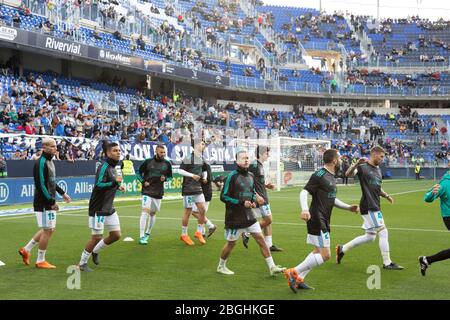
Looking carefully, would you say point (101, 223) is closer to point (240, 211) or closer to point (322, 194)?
point (240, 211)

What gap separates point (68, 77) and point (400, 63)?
3915cm

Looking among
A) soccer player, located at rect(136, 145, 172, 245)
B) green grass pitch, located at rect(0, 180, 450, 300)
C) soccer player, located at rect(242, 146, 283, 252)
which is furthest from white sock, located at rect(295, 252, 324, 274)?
soccer player, located at rect(136, 145, 172, 245)

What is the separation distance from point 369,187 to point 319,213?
265 centimetres

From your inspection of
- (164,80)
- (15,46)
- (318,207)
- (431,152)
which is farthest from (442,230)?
(431,152)

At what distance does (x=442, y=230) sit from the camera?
17.6 m

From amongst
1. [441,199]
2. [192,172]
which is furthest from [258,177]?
[441,199]

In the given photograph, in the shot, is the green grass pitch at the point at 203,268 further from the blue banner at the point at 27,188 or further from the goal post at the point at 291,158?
the goal post at the point at 291,158

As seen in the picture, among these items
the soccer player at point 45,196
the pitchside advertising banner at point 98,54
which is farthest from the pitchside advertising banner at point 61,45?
the soccer player at point 45,196

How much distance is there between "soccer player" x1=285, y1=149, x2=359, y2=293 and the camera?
929 centimetres

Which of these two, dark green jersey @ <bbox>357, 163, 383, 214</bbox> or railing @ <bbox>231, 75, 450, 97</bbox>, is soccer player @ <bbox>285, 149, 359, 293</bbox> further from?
railing @ <bbox>231, 75, 450, 97</bbox>

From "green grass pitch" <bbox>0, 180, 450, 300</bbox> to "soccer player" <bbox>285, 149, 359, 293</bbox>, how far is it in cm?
40

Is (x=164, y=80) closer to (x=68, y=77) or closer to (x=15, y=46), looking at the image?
(x=68, y=77)

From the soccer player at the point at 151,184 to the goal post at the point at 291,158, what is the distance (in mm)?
24737
